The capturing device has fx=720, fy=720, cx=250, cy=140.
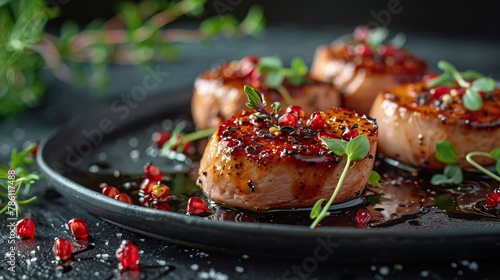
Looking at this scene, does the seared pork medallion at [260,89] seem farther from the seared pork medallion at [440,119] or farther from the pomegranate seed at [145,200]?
the pomegranate seed at [145,200]

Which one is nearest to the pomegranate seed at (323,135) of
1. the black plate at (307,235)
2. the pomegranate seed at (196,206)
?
the black plate at (307,235)

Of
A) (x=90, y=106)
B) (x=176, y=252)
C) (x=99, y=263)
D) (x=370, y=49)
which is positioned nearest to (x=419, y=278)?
(x=176, y=252)

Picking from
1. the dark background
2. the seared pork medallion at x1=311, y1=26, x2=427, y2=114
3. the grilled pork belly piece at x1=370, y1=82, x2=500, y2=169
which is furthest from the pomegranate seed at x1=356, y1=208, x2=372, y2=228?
the dark background

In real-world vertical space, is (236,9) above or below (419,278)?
below

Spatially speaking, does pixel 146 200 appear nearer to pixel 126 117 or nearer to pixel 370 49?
pixel 126 117

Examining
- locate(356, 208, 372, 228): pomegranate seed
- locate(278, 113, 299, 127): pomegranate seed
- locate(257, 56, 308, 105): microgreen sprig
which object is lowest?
locate(356, 208, 372, 228): pomegranate seed

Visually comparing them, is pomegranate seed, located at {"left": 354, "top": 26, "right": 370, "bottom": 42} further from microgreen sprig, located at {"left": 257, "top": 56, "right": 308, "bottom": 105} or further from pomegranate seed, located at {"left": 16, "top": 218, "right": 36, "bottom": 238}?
pomegranate seed, located at {"left": 16, "top": 218, "right": 36, "bottom": 238}

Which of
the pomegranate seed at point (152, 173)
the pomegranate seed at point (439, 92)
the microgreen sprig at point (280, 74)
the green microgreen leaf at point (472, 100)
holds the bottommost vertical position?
the pomegranate seed at point (152, 173)
